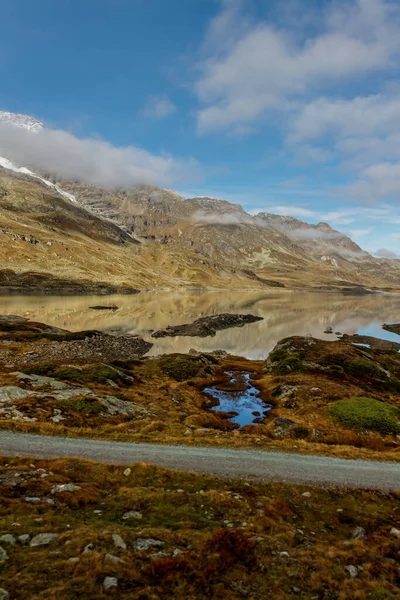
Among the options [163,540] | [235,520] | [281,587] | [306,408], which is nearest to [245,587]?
[281,587]

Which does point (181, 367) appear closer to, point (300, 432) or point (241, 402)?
point (241, 402)

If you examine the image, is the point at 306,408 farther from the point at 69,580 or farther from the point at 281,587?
the point at 69,580

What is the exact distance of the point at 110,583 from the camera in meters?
8.93

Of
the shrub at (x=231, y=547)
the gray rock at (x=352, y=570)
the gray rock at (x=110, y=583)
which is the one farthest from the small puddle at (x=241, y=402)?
the gray rock at (x=110, y=583)

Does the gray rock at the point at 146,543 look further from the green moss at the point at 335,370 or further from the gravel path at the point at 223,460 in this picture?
the green moss at the point at 335,370

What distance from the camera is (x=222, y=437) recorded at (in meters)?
26.7

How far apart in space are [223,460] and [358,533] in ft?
28.1

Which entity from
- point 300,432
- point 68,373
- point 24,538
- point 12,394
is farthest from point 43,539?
point 68,373

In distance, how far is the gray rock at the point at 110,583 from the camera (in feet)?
28.9

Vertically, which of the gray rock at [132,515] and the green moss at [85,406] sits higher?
the gray rock at [132,515]

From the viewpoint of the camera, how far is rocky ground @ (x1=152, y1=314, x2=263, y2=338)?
338ft

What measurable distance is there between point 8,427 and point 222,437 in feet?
48.2

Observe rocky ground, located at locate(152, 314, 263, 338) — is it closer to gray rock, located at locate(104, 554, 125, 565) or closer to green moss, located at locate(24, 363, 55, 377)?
green moss, located at locate(24, 363, 55, 377)

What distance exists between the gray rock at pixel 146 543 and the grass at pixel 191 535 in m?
0.21
